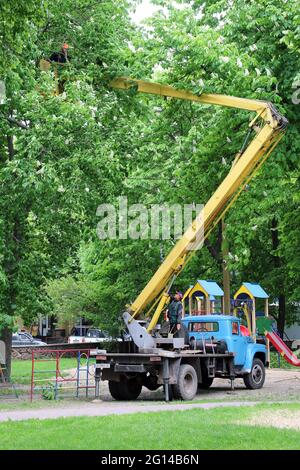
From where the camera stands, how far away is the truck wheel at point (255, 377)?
20734 millimetres

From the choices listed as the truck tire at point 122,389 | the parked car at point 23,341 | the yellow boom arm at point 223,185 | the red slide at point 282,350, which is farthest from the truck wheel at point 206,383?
the parked car at point 23,341

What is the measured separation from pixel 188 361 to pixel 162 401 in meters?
1.23

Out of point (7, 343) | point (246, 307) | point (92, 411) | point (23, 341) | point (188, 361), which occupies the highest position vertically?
point (246, 307)

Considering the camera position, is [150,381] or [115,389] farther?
[150,381]

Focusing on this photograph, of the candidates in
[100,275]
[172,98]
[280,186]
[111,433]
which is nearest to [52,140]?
[172,98]

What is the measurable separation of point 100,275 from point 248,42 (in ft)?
67.1

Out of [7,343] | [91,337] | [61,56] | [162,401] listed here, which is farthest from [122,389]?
[91,337]

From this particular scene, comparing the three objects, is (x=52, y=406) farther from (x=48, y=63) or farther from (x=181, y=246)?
(x=48, y=63)

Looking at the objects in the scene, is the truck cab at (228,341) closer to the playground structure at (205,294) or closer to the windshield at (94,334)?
the playground structure at (205,294)

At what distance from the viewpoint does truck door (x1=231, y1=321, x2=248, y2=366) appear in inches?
797

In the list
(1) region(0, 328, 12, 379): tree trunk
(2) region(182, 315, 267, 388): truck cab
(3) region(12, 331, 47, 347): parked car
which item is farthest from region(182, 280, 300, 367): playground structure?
(3) region(12, 331, 47, 347): parked car

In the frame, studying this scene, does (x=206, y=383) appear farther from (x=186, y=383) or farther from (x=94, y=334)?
(x=94, y=334)

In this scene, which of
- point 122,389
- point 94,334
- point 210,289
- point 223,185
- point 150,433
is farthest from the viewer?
point 94,334

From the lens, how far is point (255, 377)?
69.0 ft
